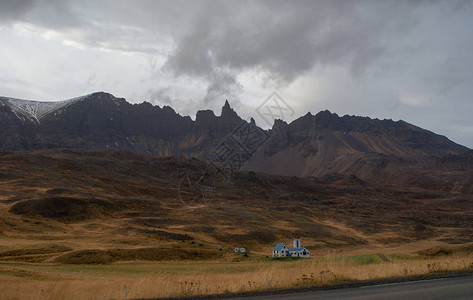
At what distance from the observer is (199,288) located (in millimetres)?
13469

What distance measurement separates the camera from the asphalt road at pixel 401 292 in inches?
485

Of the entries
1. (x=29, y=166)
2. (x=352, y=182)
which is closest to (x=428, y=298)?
(x=29, y=166)

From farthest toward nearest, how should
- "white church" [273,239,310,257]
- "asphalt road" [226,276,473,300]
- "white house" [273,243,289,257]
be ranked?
1. "white church" [273,239,310,257]
2. "white house" [273,243,289,257]
3. "asphalt road" [226,276,473,300]

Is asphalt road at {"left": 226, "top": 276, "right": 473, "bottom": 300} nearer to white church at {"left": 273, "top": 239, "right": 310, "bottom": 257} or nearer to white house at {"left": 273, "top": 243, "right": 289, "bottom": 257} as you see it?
white house at {"left": 273, "top": 243, "right": 289, "bottom": 257}

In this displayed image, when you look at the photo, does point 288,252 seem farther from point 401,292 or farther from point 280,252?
point 401,292

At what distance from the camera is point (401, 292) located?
12.9 meters

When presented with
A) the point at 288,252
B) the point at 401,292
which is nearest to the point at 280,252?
the point at 288,252

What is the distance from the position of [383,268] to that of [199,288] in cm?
794

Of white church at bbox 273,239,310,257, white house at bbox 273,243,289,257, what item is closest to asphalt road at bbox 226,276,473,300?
white house at bbox 273,243,289,257

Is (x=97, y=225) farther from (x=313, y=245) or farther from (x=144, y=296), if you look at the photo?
(x=144, y=296)

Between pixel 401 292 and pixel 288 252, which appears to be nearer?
pixel 401 292

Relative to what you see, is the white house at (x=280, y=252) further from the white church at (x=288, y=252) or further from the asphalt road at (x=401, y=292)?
the asphalt road at (x=401, y=292)

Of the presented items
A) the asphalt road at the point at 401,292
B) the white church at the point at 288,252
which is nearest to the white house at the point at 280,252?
the white church at the point at 288,252

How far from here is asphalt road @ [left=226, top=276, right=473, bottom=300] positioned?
12328 millimetres
